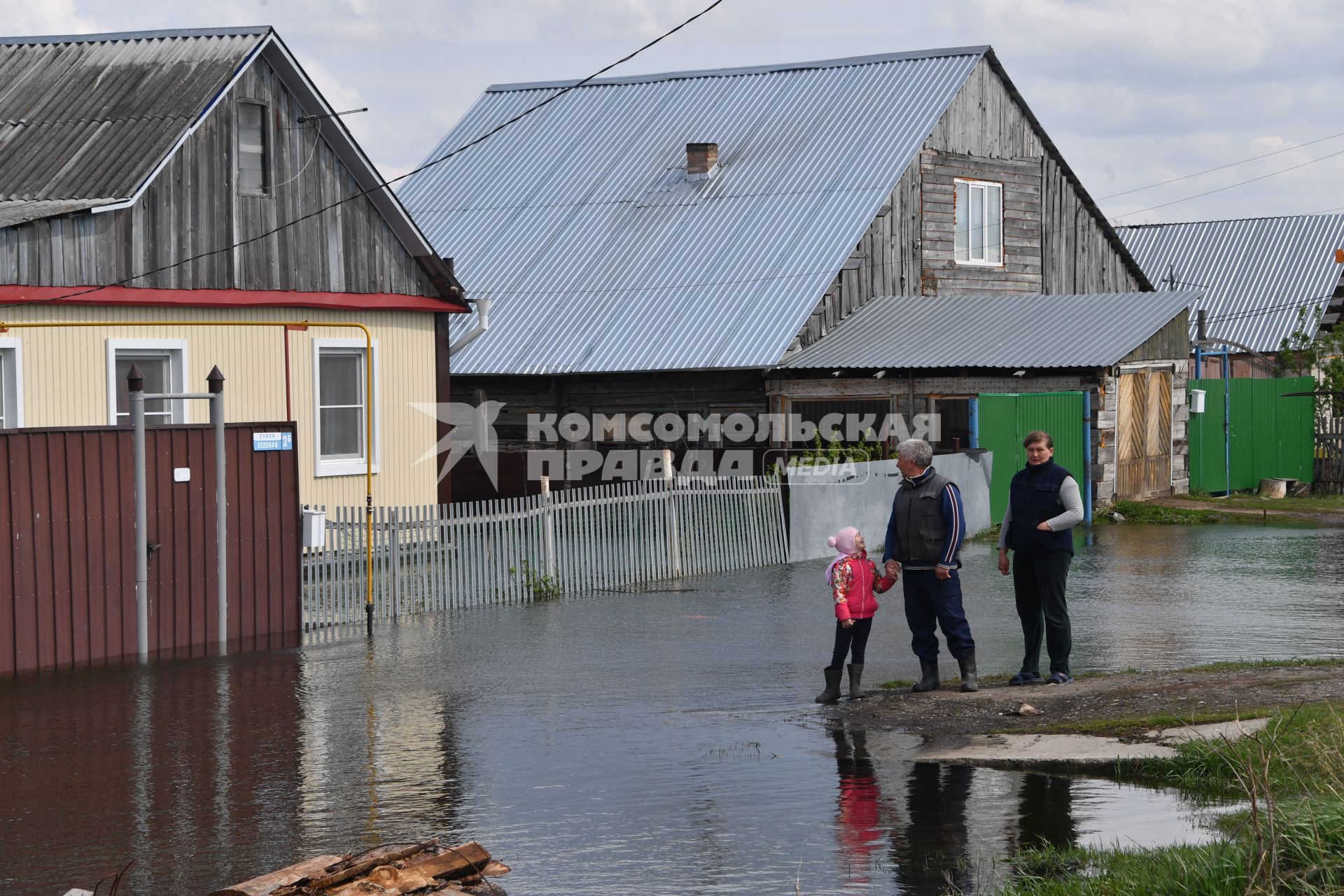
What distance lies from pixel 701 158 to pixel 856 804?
75.0 ft

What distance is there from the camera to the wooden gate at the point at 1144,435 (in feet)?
78.4

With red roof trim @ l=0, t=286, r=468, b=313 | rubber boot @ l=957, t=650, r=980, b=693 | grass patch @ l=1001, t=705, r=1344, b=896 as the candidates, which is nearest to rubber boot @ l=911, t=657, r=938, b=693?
rubber boot @ l=957, t=650, r=980, b=693

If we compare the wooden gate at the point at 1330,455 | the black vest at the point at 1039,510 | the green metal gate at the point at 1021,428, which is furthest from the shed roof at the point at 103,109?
the wooden gate at the point at 1330,455

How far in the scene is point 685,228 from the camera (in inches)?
1127

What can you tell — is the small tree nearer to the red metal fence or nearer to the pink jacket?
the pink jacket

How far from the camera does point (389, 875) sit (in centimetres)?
648

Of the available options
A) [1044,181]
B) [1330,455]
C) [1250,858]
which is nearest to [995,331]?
[1044,181]

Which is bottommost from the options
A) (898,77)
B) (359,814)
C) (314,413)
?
(359,814)

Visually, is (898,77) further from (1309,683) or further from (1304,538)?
(1309,683)

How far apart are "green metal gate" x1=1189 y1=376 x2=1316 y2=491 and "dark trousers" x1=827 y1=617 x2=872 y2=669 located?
17207 millimetres

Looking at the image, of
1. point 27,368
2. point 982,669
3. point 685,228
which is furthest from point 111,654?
point 685,228

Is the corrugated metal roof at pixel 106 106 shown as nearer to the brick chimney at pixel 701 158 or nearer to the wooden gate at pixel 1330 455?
the brick chimney at pixel 701 158

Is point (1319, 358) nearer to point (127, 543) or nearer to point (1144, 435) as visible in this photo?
point (1144, 435)

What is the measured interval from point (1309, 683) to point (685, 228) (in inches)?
772
